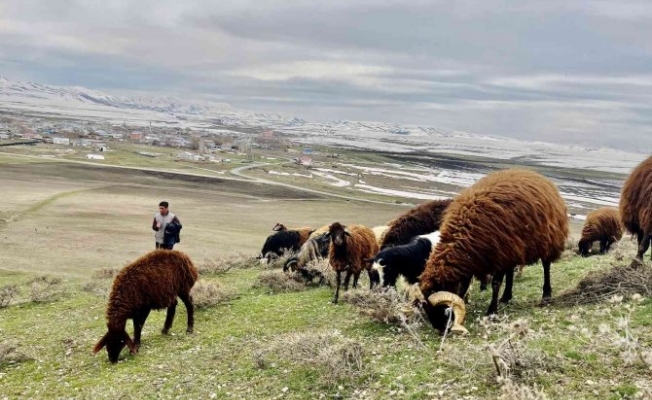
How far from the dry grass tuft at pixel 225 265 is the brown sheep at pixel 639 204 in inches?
550

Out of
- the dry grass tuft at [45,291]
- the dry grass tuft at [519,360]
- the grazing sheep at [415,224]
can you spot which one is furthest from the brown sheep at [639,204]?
the dry grass tuft at [45,291]

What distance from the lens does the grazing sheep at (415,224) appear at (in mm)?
14375

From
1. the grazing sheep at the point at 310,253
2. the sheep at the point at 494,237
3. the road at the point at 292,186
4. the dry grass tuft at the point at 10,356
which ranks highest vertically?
the sheep at the point at 494,237

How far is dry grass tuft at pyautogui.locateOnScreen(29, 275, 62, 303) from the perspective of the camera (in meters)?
15.9

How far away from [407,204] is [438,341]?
5547 cm

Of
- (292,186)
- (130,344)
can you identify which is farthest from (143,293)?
(292,186)

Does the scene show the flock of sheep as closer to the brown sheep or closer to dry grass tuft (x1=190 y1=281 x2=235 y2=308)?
the brown sheep

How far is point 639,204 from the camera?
10.6 meters

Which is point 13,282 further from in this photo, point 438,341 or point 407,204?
point 407,204

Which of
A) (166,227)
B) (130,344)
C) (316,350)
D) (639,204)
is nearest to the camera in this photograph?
(316,350)

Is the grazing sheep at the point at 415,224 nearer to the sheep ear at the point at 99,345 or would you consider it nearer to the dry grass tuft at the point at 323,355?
the dry grass tuft at the point at 323,355

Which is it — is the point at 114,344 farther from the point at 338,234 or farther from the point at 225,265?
the point at 225,265

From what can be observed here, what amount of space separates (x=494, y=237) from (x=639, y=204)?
393 cm

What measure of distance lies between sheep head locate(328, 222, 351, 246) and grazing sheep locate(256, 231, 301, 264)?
8.68 meters
